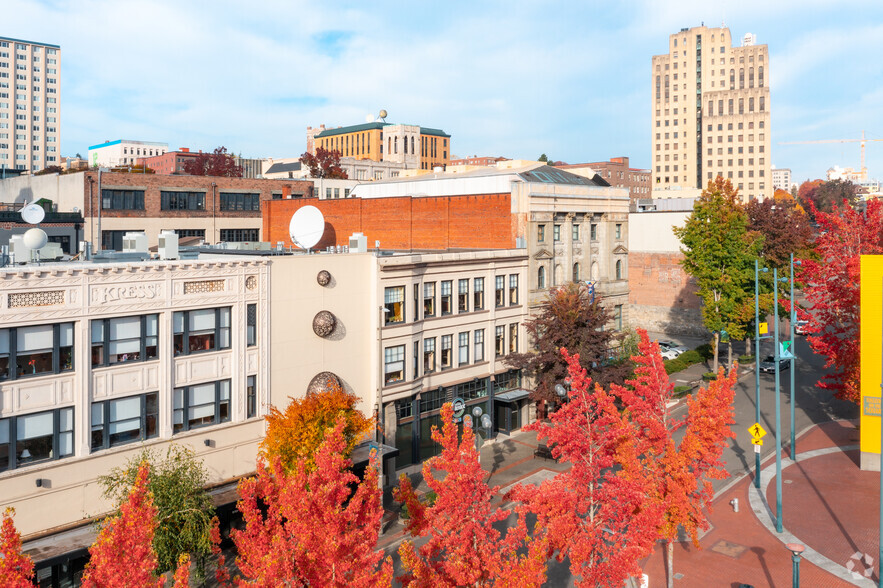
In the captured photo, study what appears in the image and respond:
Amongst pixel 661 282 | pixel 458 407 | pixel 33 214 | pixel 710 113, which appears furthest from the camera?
pixel 710 113

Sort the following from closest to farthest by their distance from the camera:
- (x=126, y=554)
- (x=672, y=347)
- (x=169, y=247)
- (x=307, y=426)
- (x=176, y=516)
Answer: (x=126, y=554) < (x=176, y=516) < (x=307, y=426) < (x=169, y=247) < (x=672, y=347)

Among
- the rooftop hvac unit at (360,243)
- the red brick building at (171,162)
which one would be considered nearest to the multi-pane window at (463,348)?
the rooftop hvac unit at (360,243)

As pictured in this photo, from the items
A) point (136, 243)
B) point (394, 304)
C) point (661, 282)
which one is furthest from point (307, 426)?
point (661, 282)

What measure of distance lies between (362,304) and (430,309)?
5126 millimetres

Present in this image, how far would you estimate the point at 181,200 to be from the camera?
5988 cm

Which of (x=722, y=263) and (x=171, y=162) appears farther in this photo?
(x=171, y=162)

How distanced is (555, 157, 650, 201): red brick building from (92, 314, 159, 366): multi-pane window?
407 ft

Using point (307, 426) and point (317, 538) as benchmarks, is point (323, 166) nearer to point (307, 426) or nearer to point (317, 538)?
point (307, 426)

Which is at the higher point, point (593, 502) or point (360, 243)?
point (360, 243)

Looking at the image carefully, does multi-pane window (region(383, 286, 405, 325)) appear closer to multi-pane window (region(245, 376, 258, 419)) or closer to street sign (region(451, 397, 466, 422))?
street sign (region(451, 397, 466, 422))

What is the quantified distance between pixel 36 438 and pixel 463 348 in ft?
73.9

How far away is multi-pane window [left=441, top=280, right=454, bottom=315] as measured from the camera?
38969mm

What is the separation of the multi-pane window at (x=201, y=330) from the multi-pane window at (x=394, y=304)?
871 cm

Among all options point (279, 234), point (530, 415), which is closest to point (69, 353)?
point (530, 415)
